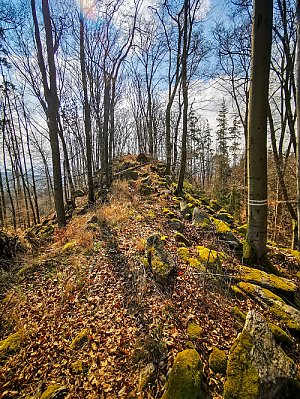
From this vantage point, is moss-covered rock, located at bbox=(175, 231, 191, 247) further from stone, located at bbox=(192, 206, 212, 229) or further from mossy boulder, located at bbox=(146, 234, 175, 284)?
stone, located at bbox=(192, 206, 212, 229)

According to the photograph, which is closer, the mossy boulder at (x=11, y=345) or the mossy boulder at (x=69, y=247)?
the mossy boulder at (x=11, y=345)

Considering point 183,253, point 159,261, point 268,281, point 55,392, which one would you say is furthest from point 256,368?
point 183,253

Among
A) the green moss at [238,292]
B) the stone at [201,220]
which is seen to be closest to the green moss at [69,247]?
the stone at [201,220]

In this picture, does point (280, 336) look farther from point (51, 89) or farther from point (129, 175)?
point (129, 175)

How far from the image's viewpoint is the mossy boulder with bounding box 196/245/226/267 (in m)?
3.71

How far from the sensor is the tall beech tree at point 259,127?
341cm

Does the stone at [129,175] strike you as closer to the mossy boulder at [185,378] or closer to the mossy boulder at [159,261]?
the mossy boulder at [159,261]

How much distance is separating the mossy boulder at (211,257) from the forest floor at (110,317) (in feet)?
0.52

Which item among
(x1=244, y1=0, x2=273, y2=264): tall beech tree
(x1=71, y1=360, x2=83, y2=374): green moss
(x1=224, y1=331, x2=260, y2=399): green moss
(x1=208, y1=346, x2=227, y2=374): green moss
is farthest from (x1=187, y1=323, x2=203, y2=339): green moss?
(x1=244, y1=0, x2=273, y2=264): tall beech tree

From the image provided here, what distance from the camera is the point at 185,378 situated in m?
2.02

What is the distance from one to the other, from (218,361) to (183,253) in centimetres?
212

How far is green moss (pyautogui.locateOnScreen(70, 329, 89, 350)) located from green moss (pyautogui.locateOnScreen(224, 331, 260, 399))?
1798 millimetres

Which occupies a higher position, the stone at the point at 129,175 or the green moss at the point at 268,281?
the stone at the point at 129,175

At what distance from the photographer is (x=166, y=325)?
2793 mm
